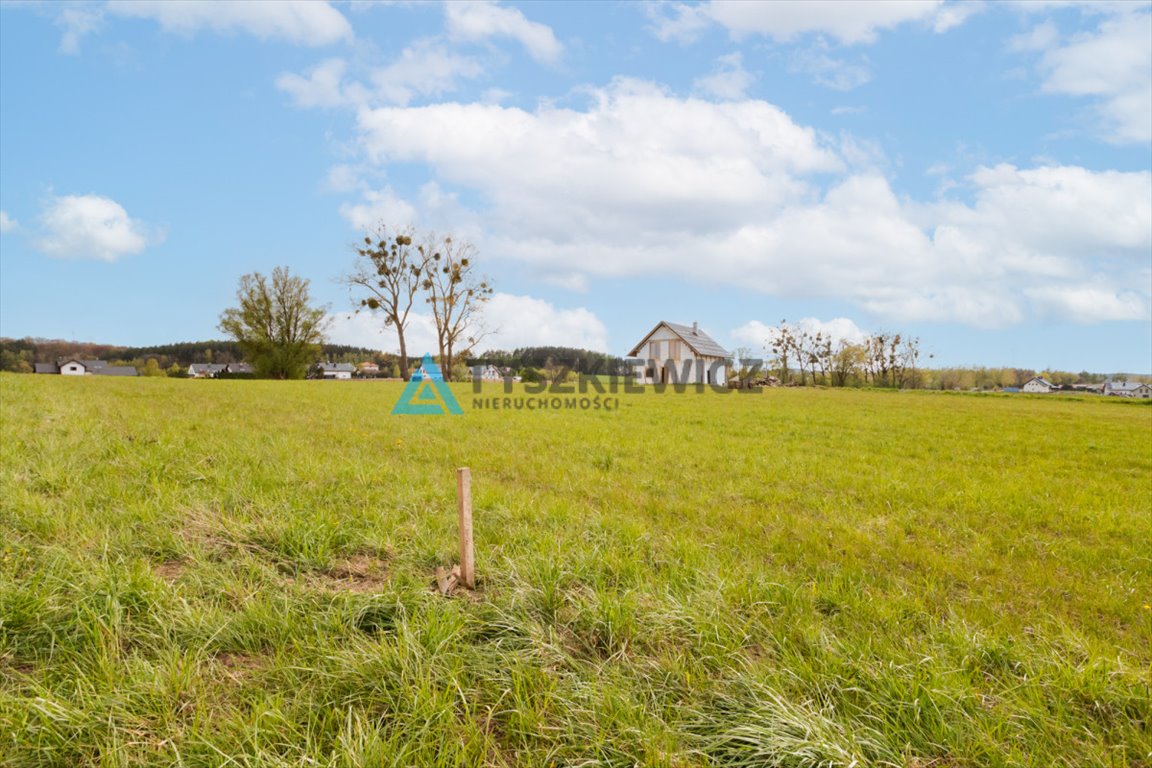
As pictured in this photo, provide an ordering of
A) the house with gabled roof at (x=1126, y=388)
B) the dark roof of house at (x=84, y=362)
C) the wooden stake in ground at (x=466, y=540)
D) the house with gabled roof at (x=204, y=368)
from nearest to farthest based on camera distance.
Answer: the wooden stake in ground at (x=466, y=540) < the house with gabled roof at (x=1126, y=388) < the house with gabled roof at (x=204, y=368) < the dark roof of house at (x=84, y=362)

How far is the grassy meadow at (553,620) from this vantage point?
96.3 inches

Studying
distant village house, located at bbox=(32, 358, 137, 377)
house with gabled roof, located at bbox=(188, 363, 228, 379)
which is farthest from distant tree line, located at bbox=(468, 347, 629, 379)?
distant village house, located at bbox=(32, 358, 137, 377)

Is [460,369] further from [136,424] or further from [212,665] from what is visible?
[212,665]

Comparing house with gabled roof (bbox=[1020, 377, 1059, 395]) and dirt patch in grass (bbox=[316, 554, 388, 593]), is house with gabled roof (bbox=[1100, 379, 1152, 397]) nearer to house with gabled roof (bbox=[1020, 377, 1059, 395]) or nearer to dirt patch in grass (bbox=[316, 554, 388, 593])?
house with gabled roof (bbox=[1020, 377, 1059, 395])

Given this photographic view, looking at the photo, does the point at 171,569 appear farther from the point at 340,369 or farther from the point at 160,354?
the point at 160,354

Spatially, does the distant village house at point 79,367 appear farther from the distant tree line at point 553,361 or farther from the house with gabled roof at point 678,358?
the house with gabled roof at point 678,358

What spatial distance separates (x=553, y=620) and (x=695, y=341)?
4764 cm

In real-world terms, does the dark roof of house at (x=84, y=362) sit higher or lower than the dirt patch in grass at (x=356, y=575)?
higher

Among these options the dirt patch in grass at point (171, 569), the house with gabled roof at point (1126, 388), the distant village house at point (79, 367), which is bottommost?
the dirt patch in grass at point (171, 569)

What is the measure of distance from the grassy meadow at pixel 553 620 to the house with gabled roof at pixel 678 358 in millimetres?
39026

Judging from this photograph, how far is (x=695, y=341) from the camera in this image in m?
49.4

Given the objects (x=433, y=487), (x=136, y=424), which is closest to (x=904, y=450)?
(x=433, y=487)

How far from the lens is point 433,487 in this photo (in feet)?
21.6

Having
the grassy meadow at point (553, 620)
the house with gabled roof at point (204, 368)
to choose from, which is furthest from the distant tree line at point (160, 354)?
the grassy meadow at point (553, 620)
